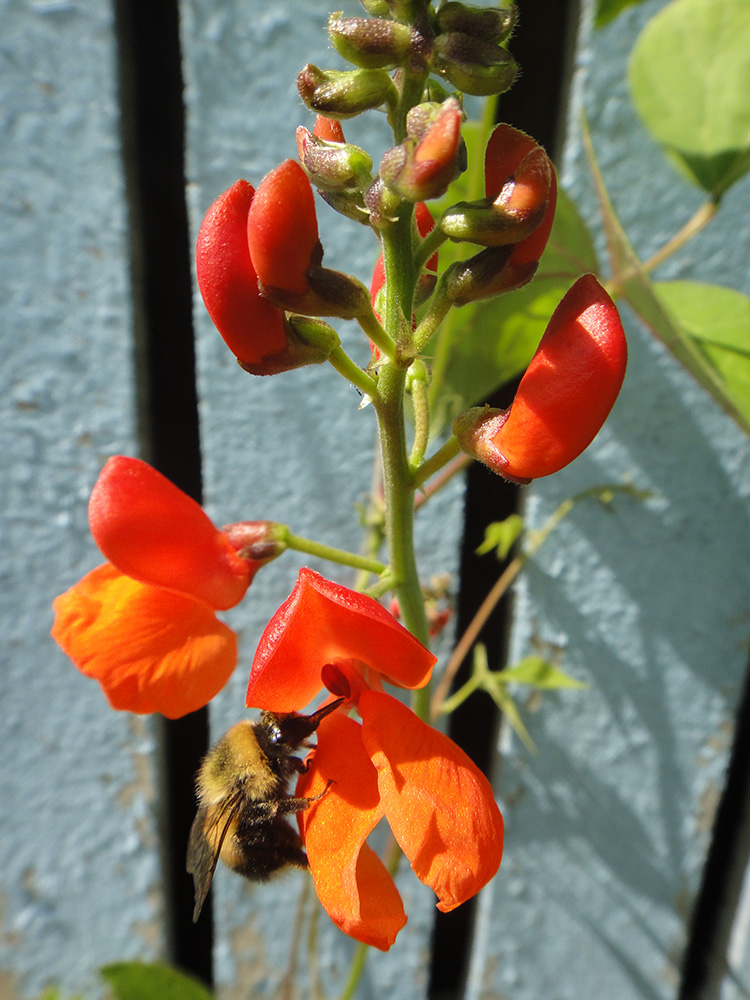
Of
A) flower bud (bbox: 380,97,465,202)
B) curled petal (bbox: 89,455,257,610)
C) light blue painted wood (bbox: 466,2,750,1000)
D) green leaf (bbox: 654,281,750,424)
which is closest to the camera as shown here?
flower bud (bbox: 380,97,465,202)

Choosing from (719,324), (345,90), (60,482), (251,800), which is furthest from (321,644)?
(60,482)

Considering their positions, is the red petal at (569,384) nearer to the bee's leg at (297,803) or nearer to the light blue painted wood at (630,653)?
the bee's leg at (297,803)

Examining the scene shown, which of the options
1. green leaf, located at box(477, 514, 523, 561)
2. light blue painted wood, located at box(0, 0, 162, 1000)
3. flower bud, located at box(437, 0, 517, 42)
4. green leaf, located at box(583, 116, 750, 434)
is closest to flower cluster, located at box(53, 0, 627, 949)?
flower bud, located at box(437, 0, 517, 42)

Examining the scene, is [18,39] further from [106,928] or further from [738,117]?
[106,928]

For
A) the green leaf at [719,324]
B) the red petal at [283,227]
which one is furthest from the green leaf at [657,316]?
the red petal at [283,227]

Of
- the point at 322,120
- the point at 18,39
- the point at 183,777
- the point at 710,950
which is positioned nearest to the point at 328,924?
the point at 183,777

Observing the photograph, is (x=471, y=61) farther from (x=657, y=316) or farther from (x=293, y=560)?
(x=293, y=560)

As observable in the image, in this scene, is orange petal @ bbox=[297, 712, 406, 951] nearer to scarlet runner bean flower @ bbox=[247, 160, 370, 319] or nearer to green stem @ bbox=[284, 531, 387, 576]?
green stem @ bbox=[284, 531, 387, 576]
